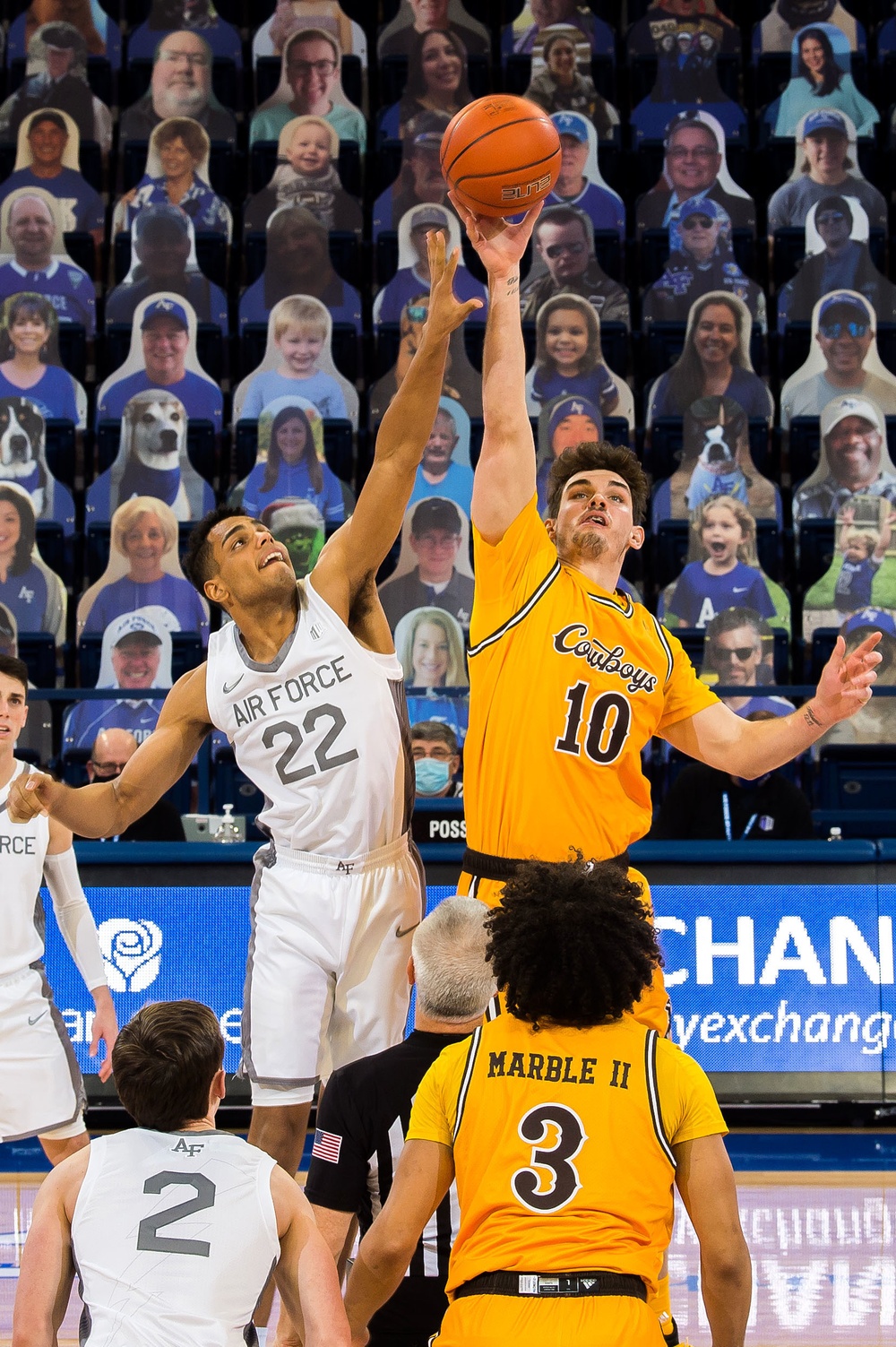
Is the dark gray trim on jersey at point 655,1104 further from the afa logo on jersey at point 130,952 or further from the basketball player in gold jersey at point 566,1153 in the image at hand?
the afa logo on jersey at point 130,952

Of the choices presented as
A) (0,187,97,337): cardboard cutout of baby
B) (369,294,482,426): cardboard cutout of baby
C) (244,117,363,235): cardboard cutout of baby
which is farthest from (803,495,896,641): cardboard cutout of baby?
(0,187,97,337): cardboard cutout of baby


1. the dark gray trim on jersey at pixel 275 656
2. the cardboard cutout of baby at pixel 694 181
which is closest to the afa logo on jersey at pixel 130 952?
the dark gray trim on jersey at pixel 275 656

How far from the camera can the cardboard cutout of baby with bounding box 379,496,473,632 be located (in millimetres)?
9609

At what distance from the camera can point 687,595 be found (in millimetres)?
9438

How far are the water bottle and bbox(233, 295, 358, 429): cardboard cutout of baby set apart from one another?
369 centimetres

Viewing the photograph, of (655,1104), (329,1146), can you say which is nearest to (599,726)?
(329,1146)

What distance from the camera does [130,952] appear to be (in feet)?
21.5

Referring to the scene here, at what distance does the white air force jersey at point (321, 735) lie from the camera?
427cm

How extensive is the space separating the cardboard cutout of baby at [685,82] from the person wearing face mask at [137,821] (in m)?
6.55

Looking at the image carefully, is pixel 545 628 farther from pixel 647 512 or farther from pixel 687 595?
pixel 647 512

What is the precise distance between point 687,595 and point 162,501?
3099 mm

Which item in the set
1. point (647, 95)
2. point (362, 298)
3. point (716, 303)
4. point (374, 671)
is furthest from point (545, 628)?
point (647, 95)

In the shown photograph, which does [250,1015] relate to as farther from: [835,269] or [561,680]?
[835,269]

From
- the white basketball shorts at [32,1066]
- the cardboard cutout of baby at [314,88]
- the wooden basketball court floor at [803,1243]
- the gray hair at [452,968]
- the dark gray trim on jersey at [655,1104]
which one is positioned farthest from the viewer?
the cardboard cutout of baby at [314,88]
